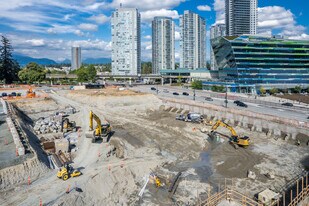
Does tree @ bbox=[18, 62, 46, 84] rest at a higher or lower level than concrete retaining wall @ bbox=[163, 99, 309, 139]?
higher

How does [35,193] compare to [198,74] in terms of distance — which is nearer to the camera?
[35,193]

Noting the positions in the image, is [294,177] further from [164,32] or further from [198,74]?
[164,32]

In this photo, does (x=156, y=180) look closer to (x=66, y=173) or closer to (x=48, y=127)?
(x=66, y=173)

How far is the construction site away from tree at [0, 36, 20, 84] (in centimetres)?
7448

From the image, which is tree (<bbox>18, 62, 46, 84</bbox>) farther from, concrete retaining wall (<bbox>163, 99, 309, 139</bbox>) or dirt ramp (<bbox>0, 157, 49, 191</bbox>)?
dirt ramp (<bbox>0, 157, 49, 191</bbox>)

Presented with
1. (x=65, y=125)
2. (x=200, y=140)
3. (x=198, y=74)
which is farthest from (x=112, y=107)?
(x=198, y=74)

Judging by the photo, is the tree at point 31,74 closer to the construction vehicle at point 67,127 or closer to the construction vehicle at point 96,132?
the construction vehicle at point 67,127

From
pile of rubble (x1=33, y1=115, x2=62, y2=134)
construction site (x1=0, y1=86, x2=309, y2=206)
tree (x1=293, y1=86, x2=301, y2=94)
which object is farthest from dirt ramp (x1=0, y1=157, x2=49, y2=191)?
tree (x1=293, y1=86, x2=301, y2=94)

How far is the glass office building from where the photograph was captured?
331ft

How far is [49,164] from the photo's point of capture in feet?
91.6

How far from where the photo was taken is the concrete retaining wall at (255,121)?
41094 millimetres

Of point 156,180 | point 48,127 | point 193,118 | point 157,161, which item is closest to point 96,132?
point 48,127

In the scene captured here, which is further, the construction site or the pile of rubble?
the pile of rubble

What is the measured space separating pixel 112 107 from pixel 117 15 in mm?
116046
